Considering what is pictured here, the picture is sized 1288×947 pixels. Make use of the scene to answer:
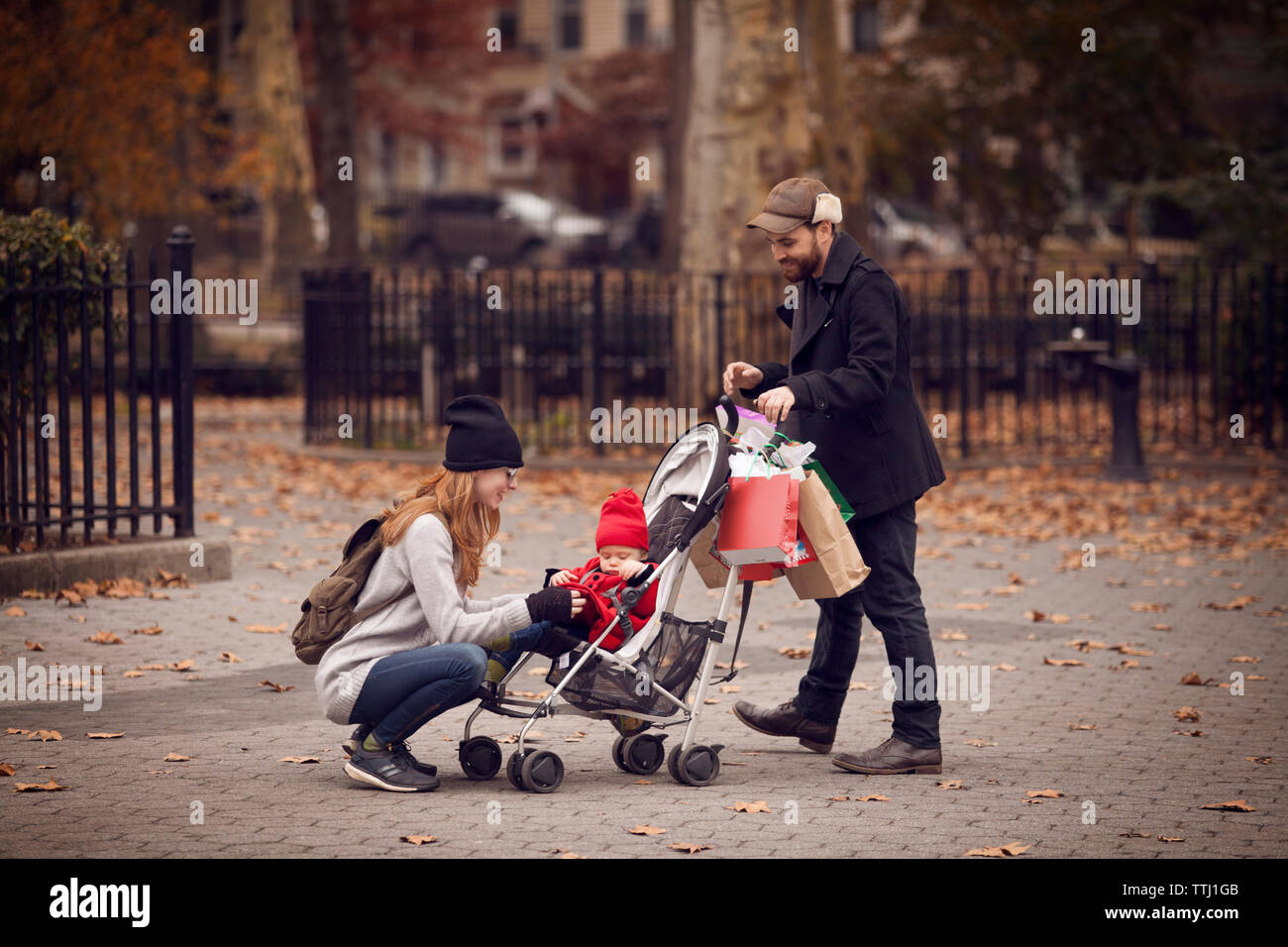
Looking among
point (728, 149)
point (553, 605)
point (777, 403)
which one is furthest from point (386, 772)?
point (728, 149)

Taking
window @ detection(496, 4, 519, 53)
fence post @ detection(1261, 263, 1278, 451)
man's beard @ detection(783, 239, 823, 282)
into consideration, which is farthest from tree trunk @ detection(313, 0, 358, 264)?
window @ detection(496, 4, 519, 53)

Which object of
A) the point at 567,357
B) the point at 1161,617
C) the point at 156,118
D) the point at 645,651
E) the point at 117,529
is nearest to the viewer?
the point at 645,651

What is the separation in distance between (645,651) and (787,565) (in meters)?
0.55

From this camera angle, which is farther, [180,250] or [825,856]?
[180,250]

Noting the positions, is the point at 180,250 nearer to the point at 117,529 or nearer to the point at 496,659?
the point at 117,529

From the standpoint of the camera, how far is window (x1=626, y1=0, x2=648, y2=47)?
1962 inches

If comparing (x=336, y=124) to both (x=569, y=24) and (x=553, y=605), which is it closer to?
(x=553, y=605)

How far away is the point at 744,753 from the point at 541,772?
1.03 meters

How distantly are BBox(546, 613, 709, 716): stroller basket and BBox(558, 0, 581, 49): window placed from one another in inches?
1869

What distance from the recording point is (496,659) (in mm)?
5691

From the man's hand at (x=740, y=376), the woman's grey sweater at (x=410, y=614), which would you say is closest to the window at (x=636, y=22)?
the man's hand at (x=740, y=376)

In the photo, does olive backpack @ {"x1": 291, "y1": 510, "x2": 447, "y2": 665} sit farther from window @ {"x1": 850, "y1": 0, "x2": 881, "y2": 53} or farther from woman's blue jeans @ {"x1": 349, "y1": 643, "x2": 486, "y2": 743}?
window @ {"x1": 850, "y1": 0, "x2": 881, "y2": 53}

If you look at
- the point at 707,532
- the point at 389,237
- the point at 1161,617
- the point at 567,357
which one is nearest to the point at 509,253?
the point at 389,237

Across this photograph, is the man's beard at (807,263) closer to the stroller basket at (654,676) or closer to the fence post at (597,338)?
the stroller basket at (654,676)
